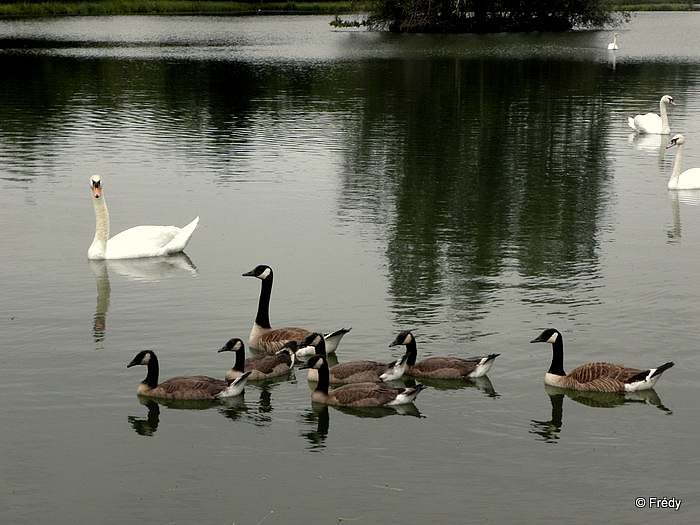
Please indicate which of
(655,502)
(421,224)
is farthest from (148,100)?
(655,502)

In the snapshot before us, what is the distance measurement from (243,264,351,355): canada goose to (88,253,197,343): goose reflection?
110 inches

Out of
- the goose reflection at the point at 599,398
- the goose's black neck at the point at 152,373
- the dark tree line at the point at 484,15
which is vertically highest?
the dark tree line at the point at 484,15

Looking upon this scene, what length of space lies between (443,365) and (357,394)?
105 centimetres

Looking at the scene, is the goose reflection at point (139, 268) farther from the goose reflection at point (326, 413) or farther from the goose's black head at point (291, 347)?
the goose reflection at point (326, 413)

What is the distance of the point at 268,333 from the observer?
12.7m

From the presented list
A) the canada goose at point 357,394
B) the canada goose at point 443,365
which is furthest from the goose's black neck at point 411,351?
the canada goose at point 357,394

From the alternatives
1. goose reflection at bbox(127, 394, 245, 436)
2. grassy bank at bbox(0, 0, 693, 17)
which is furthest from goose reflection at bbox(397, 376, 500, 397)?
grassy bank at bbox(0, 0, 693, 17)

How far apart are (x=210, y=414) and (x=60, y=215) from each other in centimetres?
964

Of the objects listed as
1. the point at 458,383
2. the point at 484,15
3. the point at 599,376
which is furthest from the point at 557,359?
the point at 484,15

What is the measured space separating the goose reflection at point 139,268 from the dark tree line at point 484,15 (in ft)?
191

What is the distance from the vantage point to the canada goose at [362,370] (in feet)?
37.8

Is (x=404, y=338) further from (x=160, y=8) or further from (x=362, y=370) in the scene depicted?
(x=160, y=8)

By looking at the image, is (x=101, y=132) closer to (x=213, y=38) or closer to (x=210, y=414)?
(x=210, y=414)

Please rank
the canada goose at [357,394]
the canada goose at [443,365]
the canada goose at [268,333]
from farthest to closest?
the canada goose at [268,333] → the canada goose at [443,365] → the canada goose at [357,394]
